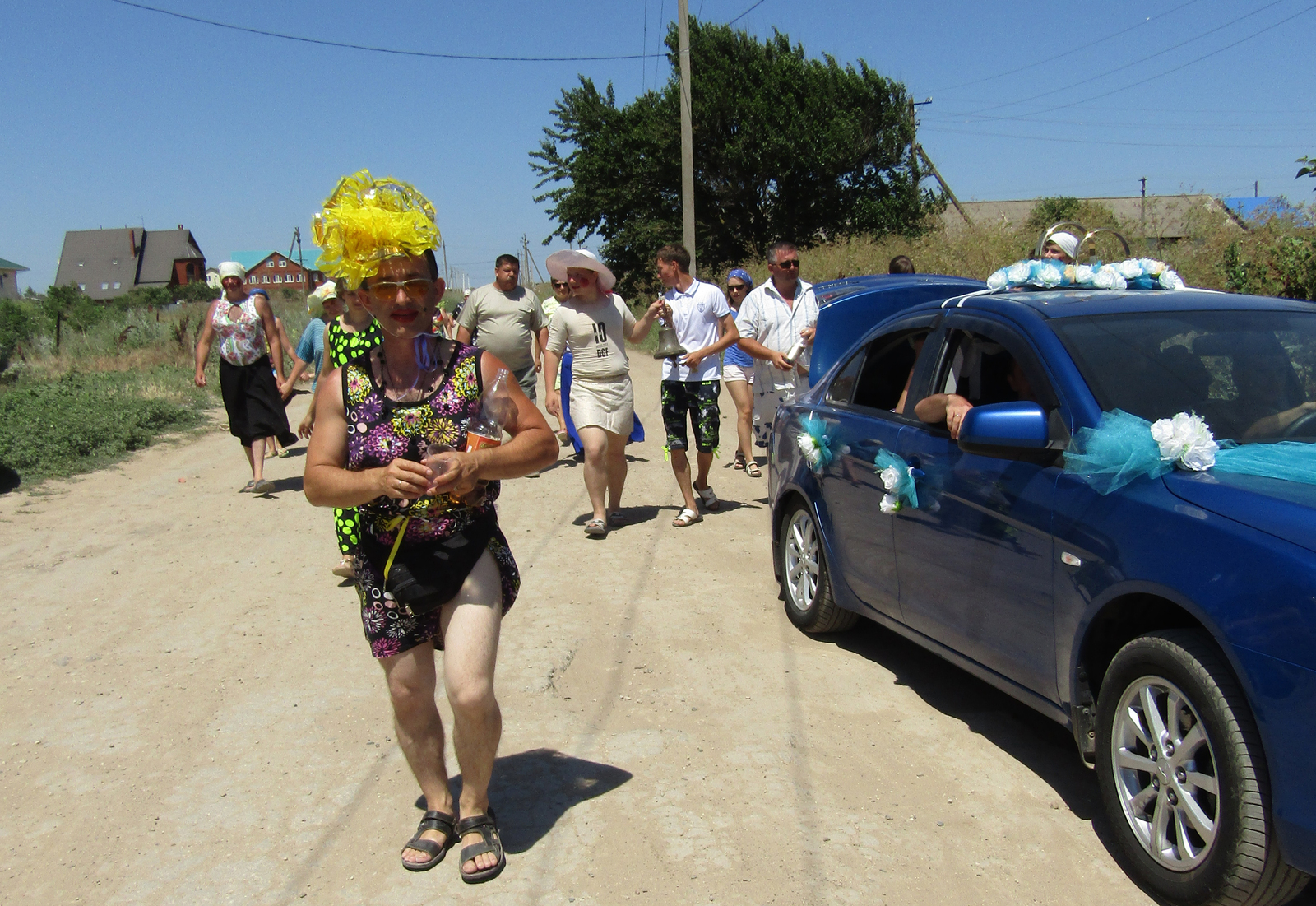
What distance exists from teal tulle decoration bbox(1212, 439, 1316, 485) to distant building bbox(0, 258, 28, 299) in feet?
300

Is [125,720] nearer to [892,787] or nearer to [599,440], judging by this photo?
[892,787]

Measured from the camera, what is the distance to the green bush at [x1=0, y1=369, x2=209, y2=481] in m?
11.2

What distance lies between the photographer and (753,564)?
6926mm

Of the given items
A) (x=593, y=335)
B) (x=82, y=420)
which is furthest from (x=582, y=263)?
(x=82, y=420)

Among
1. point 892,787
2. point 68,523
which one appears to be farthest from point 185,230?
point 892,787

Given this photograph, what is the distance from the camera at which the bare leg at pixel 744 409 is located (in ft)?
31.6

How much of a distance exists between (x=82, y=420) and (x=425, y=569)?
11.4m

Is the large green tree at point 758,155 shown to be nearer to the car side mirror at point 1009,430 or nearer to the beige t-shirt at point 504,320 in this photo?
the beige t-shirt at point 504,320

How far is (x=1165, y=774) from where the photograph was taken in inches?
116

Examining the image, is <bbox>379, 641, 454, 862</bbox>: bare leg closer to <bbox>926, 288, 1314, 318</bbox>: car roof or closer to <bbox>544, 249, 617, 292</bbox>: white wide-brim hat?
<bbox>926, 288, 1314, 318</bbox>: car roof

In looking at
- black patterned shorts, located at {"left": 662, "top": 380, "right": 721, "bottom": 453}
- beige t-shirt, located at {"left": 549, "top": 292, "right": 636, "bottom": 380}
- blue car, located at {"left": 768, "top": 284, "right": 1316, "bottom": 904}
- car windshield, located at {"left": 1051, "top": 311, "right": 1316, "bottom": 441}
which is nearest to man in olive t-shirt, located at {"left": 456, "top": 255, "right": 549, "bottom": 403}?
beige t-shirt, located at {"left": 549, "top": 292, "right": 636, "bottom": 380}

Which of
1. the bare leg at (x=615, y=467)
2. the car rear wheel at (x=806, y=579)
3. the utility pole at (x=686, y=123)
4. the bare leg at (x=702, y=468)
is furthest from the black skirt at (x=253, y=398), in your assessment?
the utility pole at (x=686, y=123)

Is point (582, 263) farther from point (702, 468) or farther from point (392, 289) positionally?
point (392, 289)

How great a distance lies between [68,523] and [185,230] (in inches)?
4458
